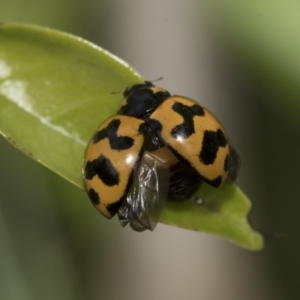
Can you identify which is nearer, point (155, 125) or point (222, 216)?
point (222, 216)

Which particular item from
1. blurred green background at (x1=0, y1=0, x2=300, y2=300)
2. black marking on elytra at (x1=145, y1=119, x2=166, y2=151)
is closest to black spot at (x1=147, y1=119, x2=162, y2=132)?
black marking on elytra at (x1=145, y1=119, x2=166, y2=151)

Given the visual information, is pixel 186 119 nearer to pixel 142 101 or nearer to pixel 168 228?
pixel 142 101

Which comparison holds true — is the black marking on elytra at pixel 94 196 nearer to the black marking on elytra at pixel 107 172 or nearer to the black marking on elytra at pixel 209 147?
the black marking on elytra at pixel 107 172

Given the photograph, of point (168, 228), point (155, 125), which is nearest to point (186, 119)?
point (155, 125)

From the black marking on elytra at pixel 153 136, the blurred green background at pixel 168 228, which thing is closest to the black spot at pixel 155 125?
the black marking on elytra at pixel 153 136

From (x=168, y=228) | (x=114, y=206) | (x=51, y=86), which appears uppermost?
(x=51, y=86)

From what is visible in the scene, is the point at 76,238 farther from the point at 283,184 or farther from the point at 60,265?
the point at 283,184
